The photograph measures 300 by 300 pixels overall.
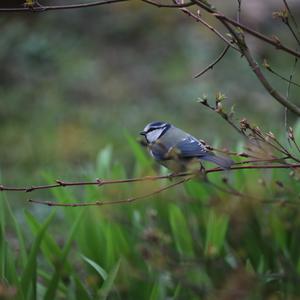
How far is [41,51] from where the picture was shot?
22.9 feet

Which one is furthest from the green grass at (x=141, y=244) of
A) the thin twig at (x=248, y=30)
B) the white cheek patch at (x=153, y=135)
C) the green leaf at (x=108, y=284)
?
the thin twig at (x=248, y=30)

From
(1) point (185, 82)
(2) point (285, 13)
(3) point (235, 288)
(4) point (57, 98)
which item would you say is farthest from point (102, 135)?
(3) point (235, 288)

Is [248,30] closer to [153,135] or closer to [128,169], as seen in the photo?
[153,135]

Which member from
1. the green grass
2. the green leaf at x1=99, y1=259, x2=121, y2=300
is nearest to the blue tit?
the green grass

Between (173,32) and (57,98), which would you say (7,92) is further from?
(173,32)

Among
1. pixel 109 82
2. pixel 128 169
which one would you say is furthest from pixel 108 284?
pixel 109 82

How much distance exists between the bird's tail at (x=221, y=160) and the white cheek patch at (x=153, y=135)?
0.26m

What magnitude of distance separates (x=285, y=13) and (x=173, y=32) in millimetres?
7970

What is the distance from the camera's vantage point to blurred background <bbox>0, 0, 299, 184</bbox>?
261 inches

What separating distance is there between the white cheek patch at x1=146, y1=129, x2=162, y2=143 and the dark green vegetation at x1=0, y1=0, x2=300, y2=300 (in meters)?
0.25

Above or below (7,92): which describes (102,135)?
below

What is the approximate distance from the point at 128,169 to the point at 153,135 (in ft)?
11.0

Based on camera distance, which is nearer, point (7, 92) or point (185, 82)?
point (7, 92)

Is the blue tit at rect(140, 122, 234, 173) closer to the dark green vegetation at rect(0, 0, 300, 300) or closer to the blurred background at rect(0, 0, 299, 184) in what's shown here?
the dark green vegetation at rect(0, 0, 300, 300)
